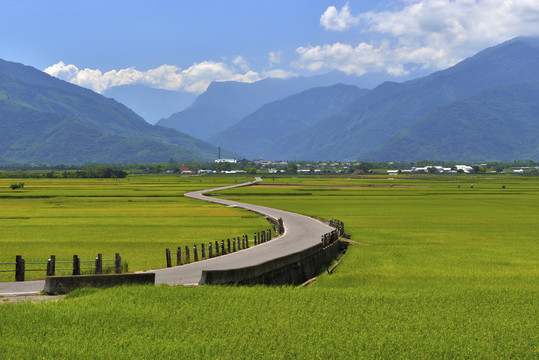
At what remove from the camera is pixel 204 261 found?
33625 mm

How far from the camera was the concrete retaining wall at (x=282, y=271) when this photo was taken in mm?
23688

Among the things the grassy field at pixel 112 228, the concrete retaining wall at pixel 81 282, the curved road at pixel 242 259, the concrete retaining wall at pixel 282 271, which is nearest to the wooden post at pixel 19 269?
the curved road at pixel 242 259

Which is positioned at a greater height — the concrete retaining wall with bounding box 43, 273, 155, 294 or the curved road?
the concrete retaining wall with bounding box 43, 273, 155, 294

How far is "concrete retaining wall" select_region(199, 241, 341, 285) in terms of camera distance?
2369 centimetres

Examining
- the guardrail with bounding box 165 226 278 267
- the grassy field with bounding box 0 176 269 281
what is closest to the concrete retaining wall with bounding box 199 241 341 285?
the guardrail with bounding box 165 226 278 267

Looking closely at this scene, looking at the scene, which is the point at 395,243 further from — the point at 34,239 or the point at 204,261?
the point at 34,239

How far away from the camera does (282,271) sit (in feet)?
96.6

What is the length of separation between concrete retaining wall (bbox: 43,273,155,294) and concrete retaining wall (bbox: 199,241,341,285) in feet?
10.4

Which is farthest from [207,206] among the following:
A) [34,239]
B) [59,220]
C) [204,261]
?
[204,261]

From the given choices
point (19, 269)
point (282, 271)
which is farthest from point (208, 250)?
point (19, 269)

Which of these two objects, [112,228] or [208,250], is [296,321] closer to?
[208,250]

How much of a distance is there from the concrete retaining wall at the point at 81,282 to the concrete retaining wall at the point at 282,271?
125 inches

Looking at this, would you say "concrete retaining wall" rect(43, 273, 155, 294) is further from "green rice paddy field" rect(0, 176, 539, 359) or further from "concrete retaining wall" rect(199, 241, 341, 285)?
"concrete retaining wall" rect(199, 241, 341, 285)

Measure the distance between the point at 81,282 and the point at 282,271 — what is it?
11.2m
